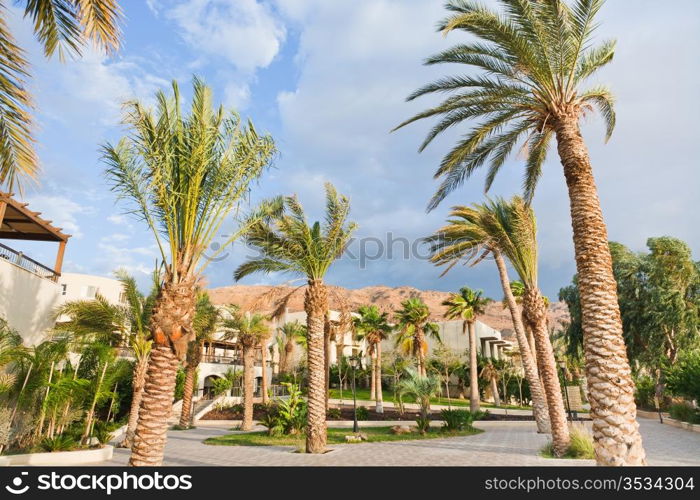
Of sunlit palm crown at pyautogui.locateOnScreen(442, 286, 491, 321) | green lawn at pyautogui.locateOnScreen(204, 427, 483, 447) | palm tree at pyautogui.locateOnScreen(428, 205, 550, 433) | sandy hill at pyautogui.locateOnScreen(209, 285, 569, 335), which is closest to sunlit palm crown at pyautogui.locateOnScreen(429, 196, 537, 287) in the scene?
palm tree at pyautogui.locateOnScreen(428, 205, 550, 433)

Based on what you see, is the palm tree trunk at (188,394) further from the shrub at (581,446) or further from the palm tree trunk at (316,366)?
the shrub at (581,446)

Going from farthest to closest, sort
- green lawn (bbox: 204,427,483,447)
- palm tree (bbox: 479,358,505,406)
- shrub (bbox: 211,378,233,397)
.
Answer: palm tree (bbox: 479,358,505,406)
shrub (bbox: 211,378,233,397)
green lawn (bbox: 204,427,483,447)

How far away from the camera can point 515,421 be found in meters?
28.0

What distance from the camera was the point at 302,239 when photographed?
16.1 meters

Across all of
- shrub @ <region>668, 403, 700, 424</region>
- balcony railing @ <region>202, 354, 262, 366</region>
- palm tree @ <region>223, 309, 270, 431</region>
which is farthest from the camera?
balcony railing @ <region>202, 354, 262, 366</region>

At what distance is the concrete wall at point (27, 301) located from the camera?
15.5 metres

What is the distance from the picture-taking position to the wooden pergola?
50.0 ft

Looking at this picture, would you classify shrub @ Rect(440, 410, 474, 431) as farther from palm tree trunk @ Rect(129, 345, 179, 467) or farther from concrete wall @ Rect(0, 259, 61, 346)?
concrete wall @ Rect(0, 259, 61, 346)

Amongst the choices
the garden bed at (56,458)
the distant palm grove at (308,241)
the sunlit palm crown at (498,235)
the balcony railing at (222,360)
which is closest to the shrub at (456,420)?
the distant palm grove at (308,241)

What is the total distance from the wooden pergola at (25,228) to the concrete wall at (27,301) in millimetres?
712

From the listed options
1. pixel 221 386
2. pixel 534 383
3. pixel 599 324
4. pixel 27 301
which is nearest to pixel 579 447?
pixel 534 383

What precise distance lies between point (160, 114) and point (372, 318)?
32.4 meters
